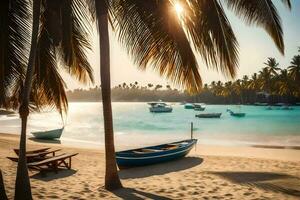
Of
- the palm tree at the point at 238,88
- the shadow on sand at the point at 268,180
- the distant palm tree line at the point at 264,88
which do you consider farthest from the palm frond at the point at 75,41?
the palm tree at the point at 238,88

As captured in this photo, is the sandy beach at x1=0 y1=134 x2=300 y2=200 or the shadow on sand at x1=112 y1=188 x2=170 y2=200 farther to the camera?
the sandy beach at x1=0 y1=134 x2=300 y2=200

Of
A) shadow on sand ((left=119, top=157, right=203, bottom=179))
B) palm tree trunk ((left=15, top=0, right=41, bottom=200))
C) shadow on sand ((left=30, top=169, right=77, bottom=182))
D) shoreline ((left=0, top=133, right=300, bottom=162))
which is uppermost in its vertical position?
palm tree trunk ((left=15, top=0, right=41, bottom=200))

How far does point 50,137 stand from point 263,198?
29761mm

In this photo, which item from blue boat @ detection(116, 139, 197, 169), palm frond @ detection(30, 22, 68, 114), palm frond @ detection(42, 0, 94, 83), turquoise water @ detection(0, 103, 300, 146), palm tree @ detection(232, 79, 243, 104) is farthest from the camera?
palm tree @ detection(232, 79, 243, 104)

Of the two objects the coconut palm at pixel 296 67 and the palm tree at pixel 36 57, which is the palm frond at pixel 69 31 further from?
the coconut palm at pixel 296 67

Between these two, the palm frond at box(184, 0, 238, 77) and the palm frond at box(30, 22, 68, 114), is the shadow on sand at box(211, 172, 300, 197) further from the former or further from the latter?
the palm frond at box(30, 22, 68, 114)

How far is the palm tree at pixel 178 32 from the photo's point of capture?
7133 mm

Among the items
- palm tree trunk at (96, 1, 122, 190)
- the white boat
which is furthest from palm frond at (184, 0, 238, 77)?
the white boat

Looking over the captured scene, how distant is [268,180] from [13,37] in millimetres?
9156

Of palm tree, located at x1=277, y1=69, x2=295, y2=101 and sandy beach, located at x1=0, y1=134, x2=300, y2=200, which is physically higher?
palm tree, located at x1=277, y1=69, x2=295, y2=101

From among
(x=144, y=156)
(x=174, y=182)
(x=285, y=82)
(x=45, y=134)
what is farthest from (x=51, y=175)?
(x=285, y=82)

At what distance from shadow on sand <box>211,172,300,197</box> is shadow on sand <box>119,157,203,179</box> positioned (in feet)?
7.13

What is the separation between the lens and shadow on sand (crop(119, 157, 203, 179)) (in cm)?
1327

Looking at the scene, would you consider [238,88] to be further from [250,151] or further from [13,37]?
[13,37]
